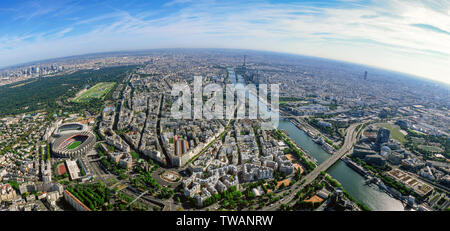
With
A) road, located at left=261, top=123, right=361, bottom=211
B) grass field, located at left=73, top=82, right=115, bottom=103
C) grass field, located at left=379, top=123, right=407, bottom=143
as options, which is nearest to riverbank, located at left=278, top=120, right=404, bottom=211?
road, located at left=261, top=123, right=361, bottom=211

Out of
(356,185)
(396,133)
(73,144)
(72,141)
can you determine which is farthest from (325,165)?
(72,141)

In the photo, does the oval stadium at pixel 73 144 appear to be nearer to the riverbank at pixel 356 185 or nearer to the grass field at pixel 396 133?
the riverbank at pixel 356 185

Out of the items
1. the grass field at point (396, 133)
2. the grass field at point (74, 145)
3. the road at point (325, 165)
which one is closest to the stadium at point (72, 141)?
Result: the grass field at point (74, 145)

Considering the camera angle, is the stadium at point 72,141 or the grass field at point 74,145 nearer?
the stadium at point 72,141

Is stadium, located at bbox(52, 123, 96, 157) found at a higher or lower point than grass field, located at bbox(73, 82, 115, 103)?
lower

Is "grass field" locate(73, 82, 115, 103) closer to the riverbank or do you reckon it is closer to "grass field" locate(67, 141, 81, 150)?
"grass field" locate(67, 141, 81, 150)

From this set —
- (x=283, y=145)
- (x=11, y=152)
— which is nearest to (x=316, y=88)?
(x=283, y=145)

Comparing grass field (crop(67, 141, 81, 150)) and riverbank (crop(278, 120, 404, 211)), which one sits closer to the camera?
riverbank (crop(278, 120, 404, 211))

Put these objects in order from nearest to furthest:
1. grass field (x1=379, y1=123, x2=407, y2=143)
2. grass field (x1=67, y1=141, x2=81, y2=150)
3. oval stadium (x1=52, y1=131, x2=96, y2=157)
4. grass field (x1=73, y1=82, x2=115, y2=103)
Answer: oval stadium (x1=52, y1=131, x2=96, y2=157) → grass field (x1=67, y1=141, x2=81, y2=150) → grass field (x1=379, y1=123, x2=407, y2=143) → grass field (x1=73, y1=82, x2=115, y2=103)
